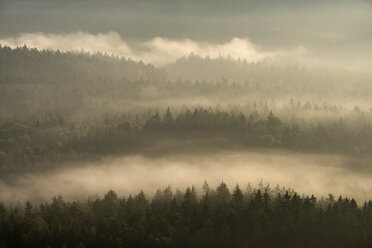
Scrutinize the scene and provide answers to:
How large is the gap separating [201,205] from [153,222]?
1745 centimetres

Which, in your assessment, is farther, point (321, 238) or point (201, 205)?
point (201, 205)

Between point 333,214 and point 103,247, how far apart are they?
75.0m

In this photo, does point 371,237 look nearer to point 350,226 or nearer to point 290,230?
point 350,226

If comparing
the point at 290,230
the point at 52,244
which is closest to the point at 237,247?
the point at 290,230

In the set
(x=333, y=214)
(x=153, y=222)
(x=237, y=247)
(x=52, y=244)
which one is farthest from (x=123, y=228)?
(x=333, y=214)

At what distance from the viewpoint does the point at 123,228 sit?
608 feet

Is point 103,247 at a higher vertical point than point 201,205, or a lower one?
lower

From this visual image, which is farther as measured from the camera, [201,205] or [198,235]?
[201,205]

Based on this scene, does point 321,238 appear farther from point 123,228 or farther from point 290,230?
point 123,228

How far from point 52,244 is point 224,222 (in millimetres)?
55977

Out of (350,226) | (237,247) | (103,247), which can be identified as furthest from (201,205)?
(350,226)

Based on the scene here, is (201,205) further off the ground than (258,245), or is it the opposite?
(201,205)

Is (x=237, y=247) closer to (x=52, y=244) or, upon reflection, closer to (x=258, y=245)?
(x=258, y=245)

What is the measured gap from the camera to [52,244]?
181 metres
